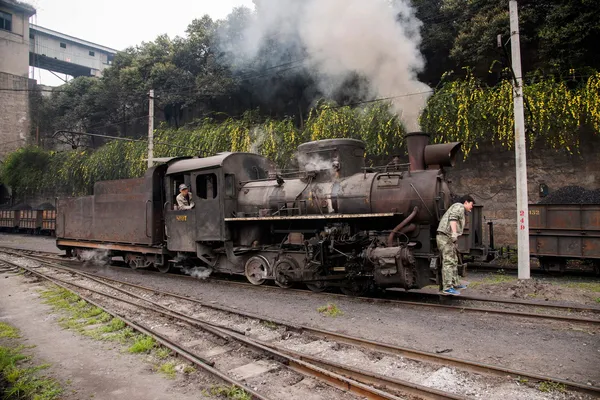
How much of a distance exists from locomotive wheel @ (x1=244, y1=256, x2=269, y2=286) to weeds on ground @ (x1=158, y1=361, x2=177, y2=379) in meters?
4.36

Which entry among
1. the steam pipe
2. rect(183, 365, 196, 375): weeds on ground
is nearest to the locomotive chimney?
the steam pipe

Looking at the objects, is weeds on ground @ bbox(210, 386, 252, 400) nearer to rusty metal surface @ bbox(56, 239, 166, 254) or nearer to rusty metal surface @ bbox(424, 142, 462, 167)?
rusty metal surface @ bbox(424, 142, 462, 167)

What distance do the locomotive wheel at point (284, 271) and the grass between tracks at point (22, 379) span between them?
14.9 ft

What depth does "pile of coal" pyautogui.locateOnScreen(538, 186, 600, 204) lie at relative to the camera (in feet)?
38.8

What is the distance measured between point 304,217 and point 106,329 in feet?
12.6

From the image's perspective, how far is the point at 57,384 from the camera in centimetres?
412

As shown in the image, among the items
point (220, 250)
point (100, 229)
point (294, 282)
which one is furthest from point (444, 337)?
point (100, 229)

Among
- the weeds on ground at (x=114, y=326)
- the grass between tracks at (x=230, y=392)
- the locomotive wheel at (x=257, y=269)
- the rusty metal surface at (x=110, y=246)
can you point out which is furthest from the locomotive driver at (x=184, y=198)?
the grass between tracks at (x=230, y=392)

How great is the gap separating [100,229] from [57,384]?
932 centimetres

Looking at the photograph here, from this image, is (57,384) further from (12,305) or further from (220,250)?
(220,250)

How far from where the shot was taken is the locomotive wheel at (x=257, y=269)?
351 inches

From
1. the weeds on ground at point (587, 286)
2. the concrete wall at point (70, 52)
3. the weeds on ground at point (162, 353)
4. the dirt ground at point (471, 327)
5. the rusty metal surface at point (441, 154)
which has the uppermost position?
the concrete wall at point (70, 52)

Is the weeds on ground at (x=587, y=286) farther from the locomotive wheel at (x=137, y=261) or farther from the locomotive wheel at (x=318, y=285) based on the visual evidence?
the locomotive wheel at (x=137, y=261)

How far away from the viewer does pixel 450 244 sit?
6684 mm
